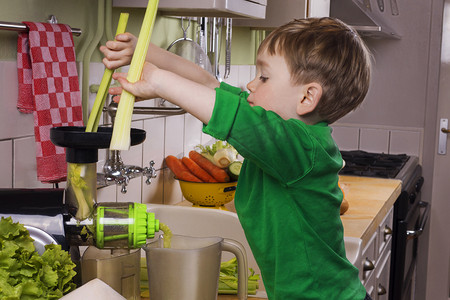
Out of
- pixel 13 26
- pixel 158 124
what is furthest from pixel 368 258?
pixel 13 26

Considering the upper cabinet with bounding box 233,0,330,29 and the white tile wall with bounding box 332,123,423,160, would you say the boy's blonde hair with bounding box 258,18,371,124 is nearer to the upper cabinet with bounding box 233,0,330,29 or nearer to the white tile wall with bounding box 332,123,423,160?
the upper cabinet with bounding box 233,0,330,29

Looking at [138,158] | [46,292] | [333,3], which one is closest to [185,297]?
[46,292]

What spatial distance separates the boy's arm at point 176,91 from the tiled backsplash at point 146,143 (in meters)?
0.45

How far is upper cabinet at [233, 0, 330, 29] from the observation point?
2389 millimetres

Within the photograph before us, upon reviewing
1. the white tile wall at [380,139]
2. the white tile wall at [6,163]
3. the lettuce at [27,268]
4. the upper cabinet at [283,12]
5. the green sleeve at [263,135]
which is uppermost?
the upper cabinet at [283,12]

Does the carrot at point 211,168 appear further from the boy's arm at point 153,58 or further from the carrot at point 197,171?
the boy's arm at point 153,58

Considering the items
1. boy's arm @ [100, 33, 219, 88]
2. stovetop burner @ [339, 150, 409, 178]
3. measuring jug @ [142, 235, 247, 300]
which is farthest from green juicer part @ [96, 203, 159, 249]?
stovetop burner @ [339, 150, 409, 178]

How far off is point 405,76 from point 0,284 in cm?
331

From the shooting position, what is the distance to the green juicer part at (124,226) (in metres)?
0.90

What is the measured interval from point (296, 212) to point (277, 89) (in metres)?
0.21

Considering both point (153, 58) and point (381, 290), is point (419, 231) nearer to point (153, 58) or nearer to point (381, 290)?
point (381, 290)

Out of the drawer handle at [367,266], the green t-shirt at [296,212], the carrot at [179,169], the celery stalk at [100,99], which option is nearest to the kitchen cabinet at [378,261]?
the drawer handle at [367,266]

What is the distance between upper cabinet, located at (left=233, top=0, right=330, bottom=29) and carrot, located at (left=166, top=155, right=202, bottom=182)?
0.72 meters

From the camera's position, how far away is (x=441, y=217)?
3.70 meters
